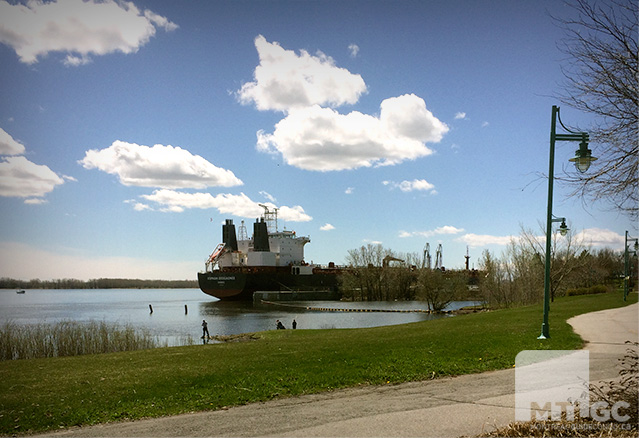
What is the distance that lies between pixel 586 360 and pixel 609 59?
22.3 ft

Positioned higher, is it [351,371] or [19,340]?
[351,371]

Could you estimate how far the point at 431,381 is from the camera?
9.69 metres

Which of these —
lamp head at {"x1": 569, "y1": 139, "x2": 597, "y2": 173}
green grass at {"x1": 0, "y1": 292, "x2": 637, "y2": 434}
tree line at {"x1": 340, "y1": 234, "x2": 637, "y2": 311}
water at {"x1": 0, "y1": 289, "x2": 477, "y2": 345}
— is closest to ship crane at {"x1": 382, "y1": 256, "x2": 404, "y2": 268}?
tree line at {"x1": 340, "y1": 234, "x2": 637, "y2": 311}

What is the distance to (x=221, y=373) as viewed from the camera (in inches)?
411

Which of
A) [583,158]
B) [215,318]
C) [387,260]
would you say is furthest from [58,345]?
[387,260]

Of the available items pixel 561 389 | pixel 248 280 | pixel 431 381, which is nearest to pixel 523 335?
pixel 431 381

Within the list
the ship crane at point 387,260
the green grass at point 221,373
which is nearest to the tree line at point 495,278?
the ship crane at point 387,260

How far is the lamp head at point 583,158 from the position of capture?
913 cm

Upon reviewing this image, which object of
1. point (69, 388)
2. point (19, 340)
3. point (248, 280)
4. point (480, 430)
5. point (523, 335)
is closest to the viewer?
point (480, 430)

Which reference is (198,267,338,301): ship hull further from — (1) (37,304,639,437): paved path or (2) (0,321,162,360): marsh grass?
(1) (37,304,639,437): paved path

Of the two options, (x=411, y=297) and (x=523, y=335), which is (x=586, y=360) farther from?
(x=411, y=297)

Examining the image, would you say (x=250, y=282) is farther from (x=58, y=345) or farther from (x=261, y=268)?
(x=58, y=345)

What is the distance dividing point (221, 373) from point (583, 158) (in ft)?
27.8

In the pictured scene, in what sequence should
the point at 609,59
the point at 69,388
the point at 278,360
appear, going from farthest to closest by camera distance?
the point at 278,360 < the point at 69,388 < the point at 609,59
